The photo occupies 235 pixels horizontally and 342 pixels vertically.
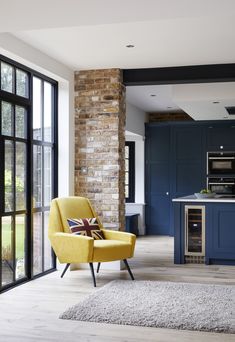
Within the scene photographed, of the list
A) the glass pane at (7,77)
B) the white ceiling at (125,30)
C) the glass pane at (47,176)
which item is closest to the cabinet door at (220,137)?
the white ceiling at (125,30)

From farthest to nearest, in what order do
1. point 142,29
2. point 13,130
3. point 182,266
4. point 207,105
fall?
point 207,105 → point 182,266 → point 13,130 → point 142,29

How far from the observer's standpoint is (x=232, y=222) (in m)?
7.11

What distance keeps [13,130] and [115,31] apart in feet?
4.98

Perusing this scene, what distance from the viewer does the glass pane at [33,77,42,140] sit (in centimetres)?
621

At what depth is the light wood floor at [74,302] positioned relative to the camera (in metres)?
3.92

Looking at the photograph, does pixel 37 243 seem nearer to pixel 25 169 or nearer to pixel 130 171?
pixel 25 169

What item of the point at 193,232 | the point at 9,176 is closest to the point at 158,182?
the point at 193,232

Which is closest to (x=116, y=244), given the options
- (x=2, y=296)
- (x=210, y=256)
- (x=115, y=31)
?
(x=2, y=296)

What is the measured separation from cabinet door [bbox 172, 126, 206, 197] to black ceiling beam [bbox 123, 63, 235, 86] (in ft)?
13.2

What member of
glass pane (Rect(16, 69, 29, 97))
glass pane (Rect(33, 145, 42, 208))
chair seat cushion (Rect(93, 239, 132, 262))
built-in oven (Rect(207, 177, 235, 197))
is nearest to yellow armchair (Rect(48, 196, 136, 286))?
chair seat cushion (Rect(93, 239, 132, 262))

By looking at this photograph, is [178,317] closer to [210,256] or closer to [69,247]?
[69,247]

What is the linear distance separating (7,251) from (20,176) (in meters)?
0.84

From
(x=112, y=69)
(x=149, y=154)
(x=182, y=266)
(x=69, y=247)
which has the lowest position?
(x=182, y=266)

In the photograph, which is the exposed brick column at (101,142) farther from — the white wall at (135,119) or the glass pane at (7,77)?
the white wall at (135,119)
